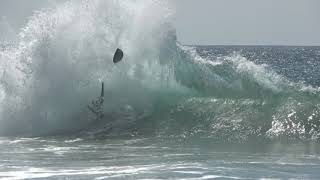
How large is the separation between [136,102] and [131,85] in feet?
2.74

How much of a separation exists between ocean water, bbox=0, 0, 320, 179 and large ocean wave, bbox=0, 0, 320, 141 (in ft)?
0.11

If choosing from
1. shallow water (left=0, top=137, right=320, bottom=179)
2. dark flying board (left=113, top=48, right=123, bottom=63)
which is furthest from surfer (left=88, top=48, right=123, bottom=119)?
shallow water (left=0, top=137, right=320, bottom=179)

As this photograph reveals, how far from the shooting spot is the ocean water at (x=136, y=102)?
59.0 ft

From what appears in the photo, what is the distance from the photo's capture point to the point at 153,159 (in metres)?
16.6

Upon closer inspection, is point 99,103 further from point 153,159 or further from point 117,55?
point 153,159

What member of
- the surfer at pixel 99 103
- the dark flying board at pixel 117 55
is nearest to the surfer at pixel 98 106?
the surfer at pixel 99 103

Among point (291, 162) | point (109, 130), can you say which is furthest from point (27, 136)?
point (291, 162)

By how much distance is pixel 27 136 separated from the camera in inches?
855

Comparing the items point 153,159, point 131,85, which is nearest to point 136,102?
point 131,85

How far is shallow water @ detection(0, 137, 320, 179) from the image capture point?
1452 centimetres

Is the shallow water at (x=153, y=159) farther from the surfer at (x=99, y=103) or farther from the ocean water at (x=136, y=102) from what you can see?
the surfer at (x=99, y=103)

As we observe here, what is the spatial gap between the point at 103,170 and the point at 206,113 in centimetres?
854

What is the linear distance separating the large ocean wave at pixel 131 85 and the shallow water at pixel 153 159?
1.99 m

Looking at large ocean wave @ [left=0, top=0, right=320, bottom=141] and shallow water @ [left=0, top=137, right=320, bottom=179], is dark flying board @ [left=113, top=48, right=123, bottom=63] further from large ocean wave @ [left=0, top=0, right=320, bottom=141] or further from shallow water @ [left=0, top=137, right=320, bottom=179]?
shallow water @ [left=0, top=137, right=320, bottom=179]
